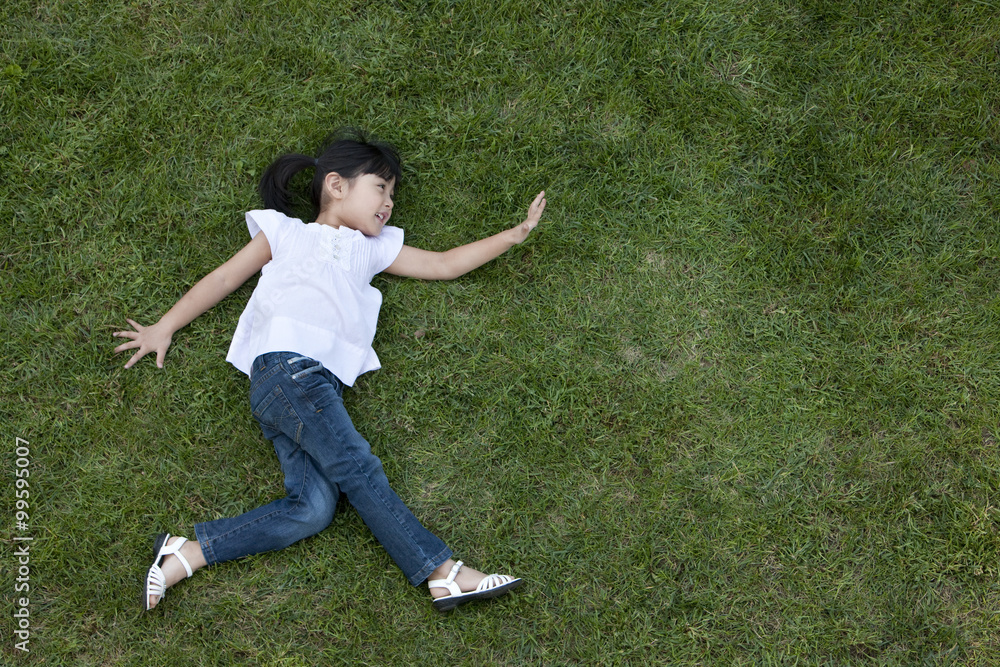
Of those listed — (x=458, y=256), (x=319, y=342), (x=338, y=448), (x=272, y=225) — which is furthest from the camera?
(x=458, y=256)

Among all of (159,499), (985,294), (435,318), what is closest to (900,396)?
(985,294)

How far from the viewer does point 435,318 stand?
10.8 feet

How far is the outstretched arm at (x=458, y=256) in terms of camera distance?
316 cm

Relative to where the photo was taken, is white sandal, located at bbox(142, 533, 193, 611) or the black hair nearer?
white sandal, located at bbox(142, 533, 193, 611)

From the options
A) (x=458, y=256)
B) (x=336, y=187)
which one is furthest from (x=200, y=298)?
(x=458, y=256)

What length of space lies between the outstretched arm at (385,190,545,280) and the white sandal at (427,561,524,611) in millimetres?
1346

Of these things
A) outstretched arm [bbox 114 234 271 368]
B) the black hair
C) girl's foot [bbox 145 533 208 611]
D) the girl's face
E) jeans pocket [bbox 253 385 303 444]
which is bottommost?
girl's foot [bbox 145 533 208 611]

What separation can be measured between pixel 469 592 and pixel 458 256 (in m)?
1.52

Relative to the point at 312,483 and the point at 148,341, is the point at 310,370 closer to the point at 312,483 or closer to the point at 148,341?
the point at 312,483

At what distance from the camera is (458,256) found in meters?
3.23

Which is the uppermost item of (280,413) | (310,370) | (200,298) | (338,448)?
(200,298)

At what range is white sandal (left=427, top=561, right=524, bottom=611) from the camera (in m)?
2.89

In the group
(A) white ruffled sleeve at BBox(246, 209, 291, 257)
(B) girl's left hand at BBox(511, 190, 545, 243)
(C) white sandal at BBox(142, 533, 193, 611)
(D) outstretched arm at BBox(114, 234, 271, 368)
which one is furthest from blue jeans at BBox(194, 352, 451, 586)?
(B) girl's left hand at BBox(511, 190, 545, 243)
